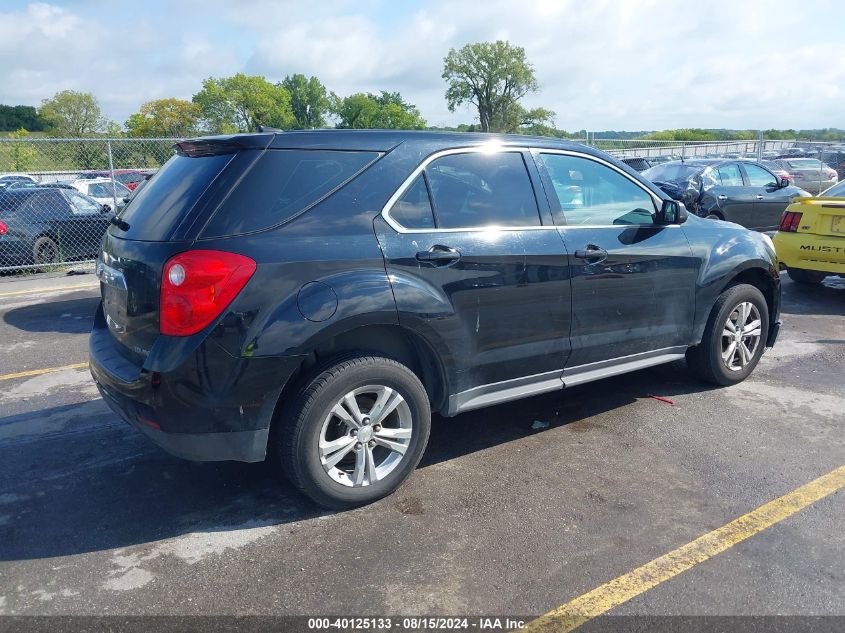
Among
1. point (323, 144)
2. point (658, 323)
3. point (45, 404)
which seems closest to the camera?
point (323, 144)

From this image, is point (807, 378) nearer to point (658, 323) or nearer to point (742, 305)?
point (742, 305)

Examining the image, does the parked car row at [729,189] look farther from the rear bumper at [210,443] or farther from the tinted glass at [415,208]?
the rear bumper at [210,443]

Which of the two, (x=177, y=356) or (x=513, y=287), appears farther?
(x=513, y=287)

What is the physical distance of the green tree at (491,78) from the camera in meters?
92.2

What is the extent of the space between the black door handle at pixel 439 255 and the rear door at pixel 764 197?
1093cm

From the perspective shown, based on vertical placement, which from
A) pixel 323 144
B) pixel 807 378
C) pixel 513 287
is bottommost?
pixel 807 378

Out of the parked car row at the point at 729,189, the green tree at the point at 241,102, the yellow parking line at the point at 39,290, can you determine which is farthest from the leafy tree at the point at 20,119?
the parked car row at the point at 729,189

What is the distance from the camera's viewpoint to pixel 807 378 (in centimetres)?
568

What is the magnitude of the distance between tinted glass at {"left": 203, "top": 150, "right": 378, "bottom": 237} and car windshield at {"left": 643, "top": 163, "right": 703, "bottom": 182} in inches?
Answer: 410

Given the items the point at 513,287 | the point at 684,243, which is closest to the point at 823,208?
the point at 684,243

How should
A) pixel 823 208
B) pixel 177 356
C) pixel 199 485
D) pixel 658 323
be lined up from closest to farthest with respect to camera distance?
pixel 177 356
pixel 199 485
pixel 658 323
pixel 823 208

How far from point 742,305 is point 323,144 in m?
3.40

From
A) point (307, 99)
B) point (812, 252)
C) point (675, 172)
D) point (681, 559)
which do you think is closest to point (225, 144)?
point (681, 559)

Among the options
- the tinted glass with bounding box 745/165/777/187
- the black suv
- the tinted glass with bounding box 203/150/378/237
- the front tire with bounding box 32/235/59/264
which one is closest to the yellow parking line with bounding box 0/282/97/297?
the front tire with bounding box 32/235/59/264
